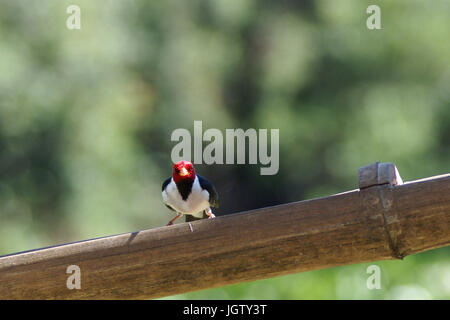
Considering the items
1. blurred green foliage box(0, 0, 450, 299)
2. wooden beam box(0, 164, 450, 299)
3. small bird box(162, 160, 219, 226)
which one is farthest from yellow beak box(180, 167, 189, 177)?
blurred green foliage box(0, 0, 450, 299)

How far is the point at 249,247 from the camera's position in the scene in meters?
0.92

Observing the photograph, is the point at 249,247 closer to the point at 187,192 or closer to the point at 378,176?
the point at 378,176

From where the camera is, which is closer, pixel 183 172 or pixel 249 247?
pixel 249 247

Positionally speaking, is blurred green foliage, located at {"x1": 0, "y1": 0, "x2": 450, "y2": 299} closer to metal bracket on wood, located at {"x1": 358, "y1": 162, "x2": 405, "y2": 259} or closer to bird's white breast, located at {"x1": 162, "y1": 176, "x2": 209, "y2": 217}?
bird's white breast, located at {"x1": 162, "y1": 176, "x2": 209, "y2": 217}

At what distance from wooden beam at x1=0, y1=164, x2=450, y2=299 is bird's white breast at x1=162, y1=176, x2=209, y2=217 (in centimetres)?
49

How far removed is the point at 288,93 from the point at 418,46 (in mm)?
1411

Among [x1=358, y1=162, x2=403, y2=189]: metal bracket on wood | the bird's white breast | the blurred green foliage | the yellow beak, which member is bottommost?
[x1=358, y1=162, x2=403, y2=189]: metal bracket on wood

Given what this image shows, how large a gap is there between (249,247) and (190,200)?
0.55 m

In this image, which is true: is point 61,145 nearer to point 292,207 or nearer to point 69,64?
point 69,64

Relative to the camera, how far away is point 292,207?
93cm

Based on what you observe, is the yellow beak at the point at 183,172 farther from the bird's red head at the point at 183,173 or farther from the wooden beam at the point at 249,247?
the wooden beam at the point at 249,247

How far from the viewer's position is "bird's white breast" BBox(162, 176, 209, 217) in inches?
57.4

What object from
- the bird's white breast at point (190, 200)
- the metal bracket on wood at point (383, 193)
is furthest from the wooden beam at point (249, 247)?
the bird's white breast at point (190, 200)

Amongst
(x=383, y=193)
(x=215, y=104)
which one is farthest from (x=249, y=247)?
(x=215, y=104)
